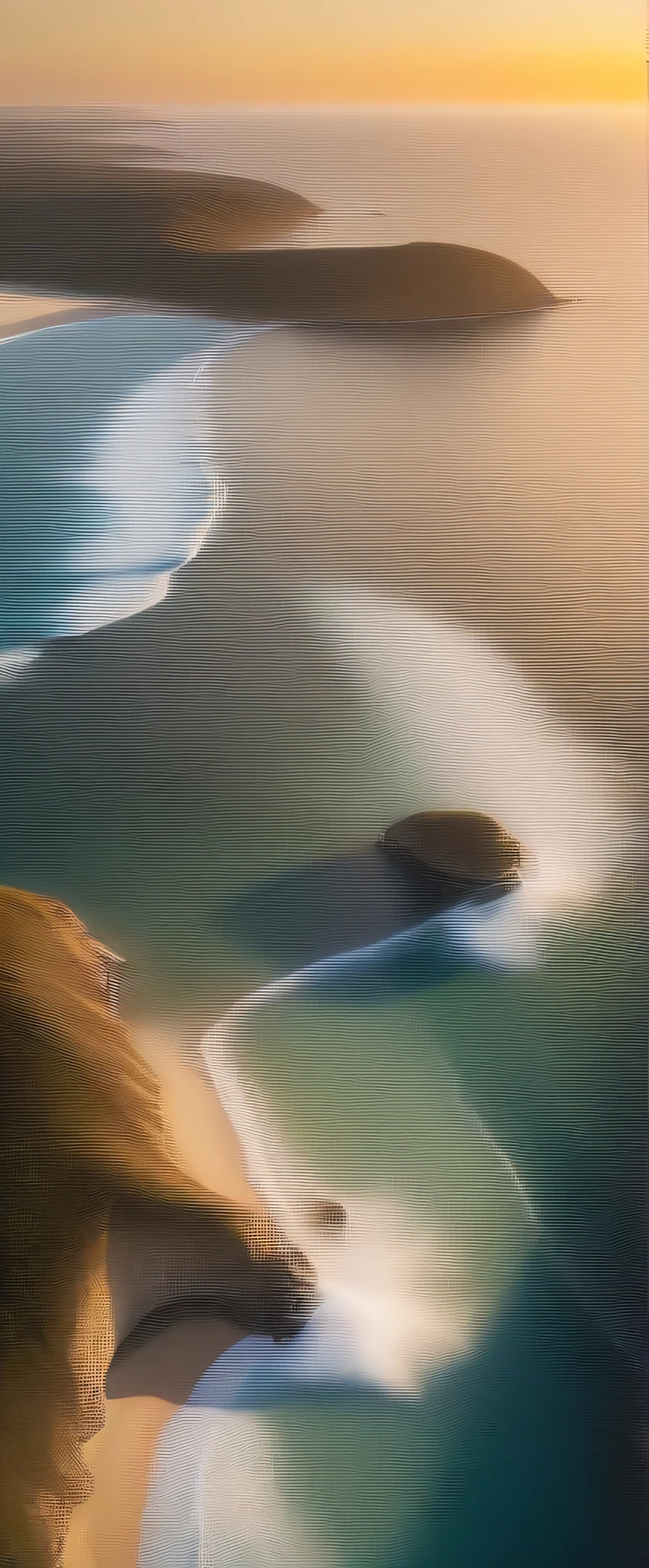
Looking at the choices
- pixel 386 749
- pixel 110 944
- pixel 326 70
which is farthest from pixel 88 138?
pixel 110 944

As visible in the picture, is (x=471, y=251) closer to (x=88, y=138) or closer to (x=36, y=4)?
(x=88, y=138)

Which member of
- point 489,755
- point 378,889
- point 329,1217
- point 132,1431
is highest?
point 489,755

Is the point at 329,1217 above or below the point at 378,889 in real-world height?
below

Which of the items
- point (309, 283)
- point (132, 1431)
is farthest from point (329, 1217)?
point (309, 283)

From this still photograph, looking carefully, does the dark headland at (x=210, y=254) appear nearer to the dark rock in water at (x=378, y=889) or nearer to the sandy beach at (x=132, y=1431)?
the dark rock in water at (x=378, y=889)

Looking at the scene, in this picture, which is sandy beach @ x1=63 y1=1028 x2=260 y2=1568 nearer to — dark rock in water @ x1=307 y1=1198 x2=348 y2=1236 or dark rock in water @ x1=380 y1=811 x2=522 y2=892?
Answer: dark rock in water @ x1=307 y1=1198 x2=348 y2=1236

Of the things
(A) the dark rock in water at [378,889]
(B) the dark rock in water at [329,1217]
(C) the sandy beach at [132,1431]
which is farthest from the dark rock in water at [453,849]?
(C) the sandy beach at [132,1431]

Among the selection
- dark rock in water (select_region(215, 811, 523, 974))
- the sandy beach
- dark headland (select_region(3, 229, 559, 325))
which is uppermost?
dark headland (select_region(3, 229, 559, 325))

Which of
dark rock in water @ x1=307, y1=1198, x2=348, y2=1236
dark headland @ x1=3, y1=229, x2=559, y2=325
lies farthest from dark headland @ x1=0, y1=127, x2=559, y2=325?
dark rock in water @ x1=307, y1=1198, x2=348, y2=1236

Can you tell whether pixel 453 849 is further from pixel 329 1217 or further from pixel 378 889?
pixel 329 1217
